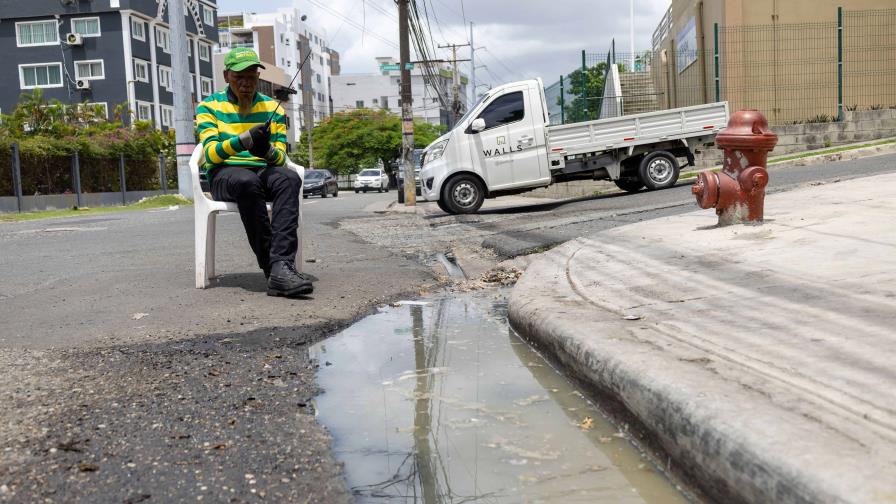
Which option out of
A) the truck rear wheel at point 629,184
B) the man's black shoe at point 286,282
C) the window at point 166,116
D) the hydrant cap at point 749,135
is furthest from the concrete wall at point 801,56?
the window at point 166,116

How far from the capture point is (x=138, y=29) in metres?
51.1

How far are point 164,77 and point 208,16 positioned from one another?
8285 millimetres

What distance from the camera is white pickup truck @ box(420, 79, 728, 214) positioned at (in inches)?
573

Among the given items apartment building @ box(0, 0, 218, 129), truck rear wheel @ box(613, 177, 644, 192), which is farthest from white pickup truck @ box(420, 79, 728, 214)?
apartment building @ box(0, 0, 218, 129)

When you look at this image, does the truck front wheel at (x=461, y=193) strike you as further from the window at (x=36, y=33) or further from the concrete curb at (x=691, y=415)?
the window at (x=36, y=33)

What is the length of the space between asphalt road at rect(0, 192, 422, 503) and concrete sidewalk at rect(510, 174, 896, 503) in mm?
957

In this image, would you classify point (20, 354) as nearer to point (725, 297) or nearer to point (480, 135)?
point (725, 297)

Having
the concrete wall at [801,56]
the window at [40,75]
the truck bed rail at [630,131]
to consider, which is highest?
the window at [40,75]

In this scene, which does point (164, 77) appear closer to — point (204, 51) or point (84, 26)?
point (84, 26)

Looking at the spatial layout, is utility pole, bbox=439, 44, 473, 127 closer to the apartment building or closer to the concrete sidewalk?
the apartment building

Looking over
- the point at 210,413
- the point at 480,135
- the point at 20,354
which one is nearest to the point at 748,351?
the point at 210,413

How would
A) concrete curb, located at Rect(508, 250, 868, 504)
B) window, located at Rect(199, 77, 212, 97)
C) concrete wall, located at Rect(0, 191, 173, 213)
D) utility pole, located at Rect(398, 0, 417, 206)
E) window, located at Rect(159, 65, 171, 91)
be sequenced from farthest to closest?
1. window, located at Rect(199, 77, 212, 97)
2. window, located at Rect(159, 65, 171, 91)
3. concrete wall, located at Rect(0, 191, 173, 213)
4. utility pole, located at Rect(398, 0, 417, 206)
5. concrete curb, located at Rect(508, 250, 868, 504)

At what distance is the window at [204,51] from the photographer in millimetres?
59659

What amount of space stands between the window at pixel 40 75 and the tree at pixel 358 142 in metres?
23.3
